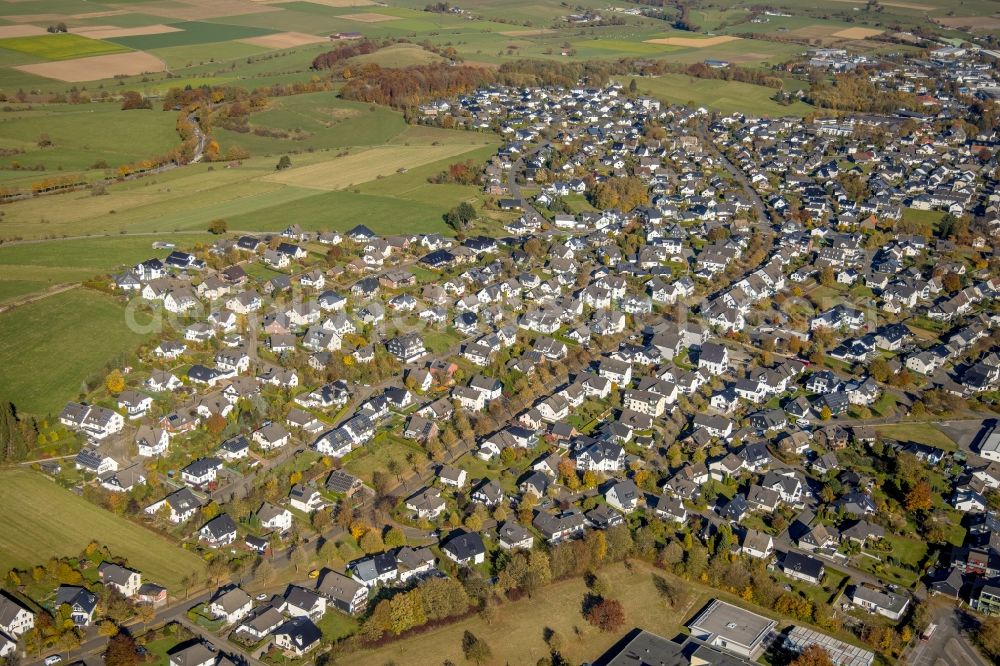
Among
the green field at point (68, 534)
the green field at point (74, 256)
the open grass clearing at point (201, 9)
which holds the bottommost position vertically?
the green field at point (68, 534)

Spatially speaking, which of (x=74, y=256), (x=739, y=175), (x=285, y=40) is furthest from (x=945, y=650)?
(x=285, y=40)

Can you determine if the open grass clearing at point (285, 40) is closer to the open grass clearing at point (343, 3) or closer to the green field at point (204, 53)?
the green field at point (204, 53)

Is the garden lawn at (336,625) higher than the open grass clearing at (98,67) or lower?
lower

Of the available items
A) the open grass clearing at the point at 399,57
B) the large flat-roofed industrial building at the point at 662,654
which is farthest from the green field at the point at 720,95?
the large flat-roofed industrial building at the point at 662,654

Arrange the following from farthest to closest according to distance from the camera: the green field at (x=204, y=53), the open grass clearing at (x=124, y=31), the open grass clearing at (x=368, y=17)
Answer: the open grass clearing at (x=368, y=17)
the open grass clearing at (x=124, y=31)
the green field at (x=204, y=53)

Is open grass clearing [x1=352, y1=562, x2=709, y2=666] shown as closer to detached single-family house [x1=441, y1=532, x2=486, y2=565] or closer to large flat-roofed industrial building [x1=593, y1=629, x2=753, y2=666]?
large flat-roofed industrial building [x1=593, y1=629, x2=753, y2=666]

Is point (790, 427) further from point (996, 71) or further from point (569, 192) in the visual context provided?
point (996, 71)
